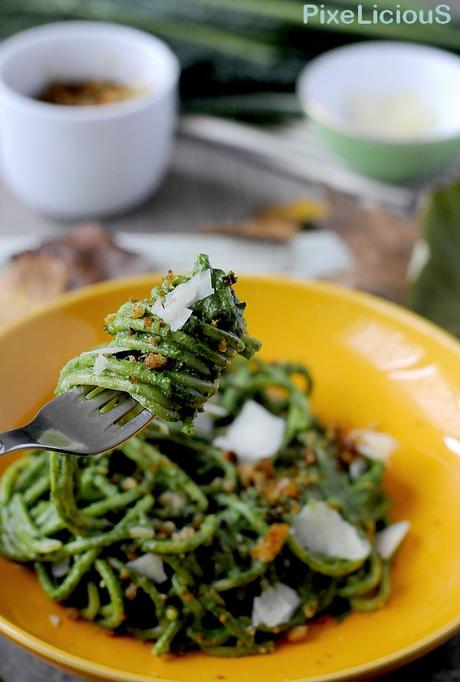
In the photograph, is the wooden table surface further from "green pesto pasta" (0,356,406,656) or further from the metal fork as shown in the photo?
the metal fork

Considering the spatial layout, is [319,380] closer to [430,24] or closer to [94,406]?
[94,406]

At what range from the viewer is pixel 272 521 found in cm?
279

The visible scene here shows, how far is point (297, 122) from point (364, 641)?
427 centimetres

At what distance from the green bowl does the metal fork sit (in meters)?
3.30

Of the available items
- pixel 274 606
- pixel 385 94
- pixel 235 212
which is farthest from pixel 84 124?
pixel 274 606

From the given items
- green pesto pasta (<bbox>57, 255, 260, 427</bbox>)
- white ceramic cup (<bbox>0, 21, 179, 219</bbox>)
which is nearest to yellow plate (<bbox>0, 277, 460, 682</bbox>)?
green pesto pasta (<bbox>57, 255, 260, 427</bbox>)

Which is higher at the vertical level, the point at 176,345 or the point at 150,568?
the point at 176,345

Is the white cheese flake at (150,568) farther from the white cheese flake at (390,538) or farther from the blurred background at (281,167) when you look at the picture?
the blurred background at (281,167)

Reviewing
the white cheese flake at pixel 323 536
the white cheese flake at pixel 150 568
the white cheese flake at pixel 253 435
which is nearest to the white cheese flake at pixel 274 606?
the white cheese flake at pixel 323 536

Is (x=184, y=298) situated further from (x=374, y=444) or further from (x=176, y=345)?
(x=374, y=444)

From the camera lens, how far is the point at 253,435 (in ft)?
9.90

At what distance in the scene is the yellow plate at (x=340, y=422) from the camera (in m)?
2.44

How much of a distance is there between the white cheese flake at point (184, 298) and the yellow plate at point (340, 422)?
89 cm

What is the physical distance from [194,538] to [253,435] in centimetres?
50
